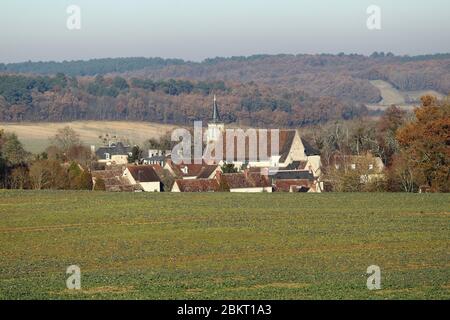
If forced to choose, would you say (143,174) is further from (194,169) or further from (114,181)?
(194,169)

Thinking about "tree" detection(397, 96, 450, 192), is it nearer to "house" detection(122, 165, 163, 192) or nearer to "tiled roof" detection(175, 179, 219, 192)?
"tiled roof" detection(175, 179, 219, 192)

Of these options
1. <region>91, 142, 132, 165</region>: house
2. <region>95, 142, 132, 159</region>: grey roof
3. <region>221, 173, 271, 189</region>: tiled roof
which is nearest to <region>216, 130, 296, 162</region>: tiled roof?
<region>91, 142, 132, 165</region>: house

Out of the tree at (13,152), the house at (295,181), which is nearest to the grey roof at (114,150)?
the house at (295,181)

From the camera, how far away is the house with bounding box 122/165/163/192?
68.7 m

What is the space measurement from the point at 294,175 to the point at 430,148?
88.4 ft

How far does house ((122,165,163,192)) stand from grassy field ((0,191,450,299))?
27.0 m

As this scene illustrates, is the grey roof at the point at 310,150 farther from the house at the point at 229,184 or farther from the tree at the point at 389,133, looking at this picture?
the house at the point at 229,184

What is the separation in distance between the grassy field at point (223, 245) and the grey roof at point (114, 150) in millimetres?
65147

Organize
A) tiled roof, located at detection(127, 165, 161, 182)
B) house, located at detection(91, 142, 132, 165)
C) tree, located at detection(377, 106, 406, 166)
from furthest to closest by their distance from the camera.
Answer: house, located at detection(91, 142, 132, 165)
tree, located at detection(377, 106, 406, 166)
tiled roof, located at detection(127, 165, 161, 182)

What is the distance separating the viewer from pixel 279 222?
3150 cm

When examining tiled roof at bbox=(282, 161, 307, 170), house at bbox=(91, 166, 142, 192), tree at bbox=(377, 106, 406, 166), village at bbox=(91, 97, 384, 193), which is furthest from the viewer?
tiled roof at bbox=(282, 161, 307, 170)

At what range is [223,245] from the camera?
26.0 metres

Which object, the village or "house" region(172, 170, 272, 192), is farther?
the village

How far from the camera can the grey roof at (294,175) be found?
7456 cm
